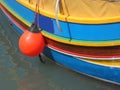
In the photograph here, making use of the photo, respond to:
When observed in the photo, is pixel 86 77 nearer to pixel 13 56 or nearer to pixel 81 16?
pixel 81 16

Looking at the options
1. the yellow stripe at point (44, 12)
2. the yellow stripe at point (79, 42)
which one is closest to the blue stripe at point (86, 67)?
the yellow stripe at point (79, 42)

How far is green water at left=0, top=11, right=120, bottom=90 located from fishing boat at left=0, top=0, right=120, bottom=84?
0.17m

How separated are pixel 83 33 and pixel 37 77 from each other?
125 centimetres

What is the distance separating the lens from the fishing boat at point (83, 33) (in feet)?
13.4

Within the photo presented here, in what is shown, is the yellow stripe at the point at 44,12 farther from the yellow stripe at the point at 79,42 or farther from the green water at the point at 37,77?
the green water at the point at 37,77

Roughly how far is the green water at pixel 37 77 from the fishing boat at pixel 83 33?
170mm

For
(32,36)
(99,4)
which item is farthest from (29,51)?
(99,4)

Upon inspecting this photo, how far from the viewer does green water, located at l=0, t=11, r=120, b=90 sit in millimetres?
4879

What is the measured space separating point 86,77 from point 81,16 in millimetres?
1098

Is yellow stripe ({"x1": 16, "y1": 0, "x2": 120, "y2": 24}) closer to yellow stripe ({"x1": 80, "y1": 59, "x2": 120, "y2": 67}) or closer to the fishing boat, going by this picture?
the fishing boat

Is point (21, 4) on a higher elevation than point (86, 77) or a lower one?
higher

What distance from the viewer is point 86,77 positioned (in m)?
5.02

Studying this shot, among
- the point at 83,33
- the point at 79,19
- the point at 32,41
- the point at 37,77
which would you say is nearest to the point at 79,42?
the point at 83,33

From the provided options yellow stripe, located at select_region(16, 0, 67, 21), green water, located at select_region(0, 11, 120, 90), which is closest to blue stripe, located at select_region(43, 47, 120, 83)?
green water, located at select_region(0, 11, 120, 90)
